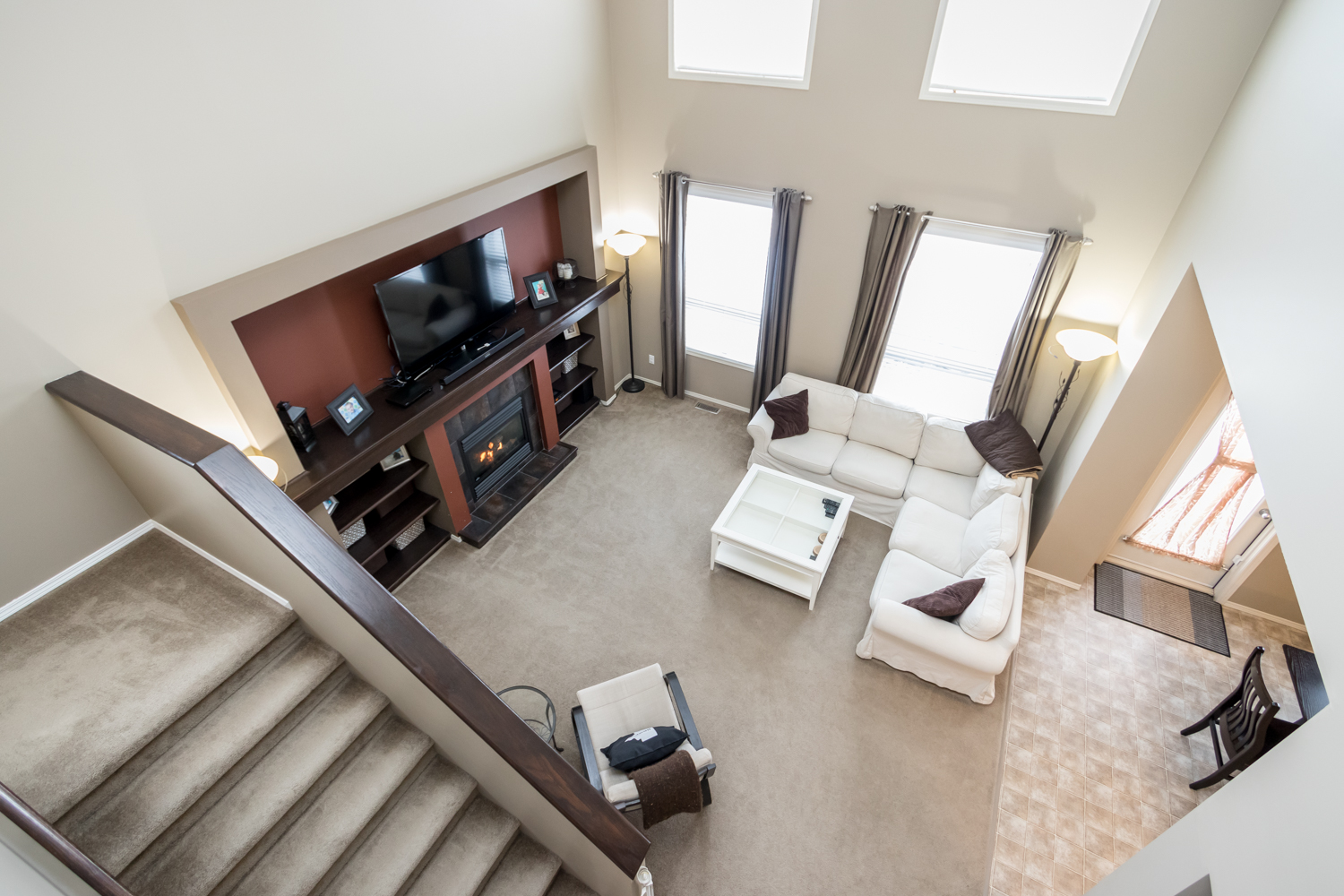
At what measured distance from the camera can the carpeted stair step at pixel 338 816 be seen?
219cm

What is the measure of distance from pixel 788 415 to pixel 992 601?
2379 mm

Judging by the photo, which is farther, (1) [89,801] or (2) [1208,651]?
(2) [1208,651]

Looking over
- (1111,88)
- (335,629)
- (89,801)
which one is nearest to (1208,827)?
(335,629)

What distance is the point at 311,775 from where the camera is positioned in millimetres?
2330

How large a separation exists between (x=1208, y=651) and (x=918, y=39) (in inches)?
183

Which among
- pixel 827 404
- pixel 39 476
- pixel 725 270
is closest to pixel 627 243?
pixel 725 270

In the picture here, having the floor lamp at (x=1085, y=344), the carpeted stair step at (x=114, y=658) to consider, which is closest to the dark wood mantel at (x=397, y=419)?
the carpeted stair step at (x=114, y=658)

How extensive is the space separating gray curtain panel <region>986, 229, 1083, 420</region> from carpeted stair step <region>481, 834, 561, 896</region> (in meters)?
4.61

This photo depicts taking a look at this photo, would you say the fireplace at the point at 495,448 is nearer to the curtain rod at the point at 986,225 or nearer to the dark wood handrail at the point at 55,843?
the curtain rod at the point at 986,225

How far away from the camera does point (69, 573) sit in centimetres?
274

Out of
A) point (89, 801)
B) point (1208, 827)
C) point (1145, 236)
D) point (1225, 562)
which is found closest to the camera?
point (1208, 827)

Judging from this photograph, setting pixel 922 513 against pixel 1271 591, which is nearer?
pixel 1271 591

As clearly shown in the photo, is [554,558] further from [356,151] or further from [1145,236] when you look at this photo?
[1145,236]

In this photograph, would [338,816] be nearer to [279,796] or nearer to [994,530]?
[279,796]
